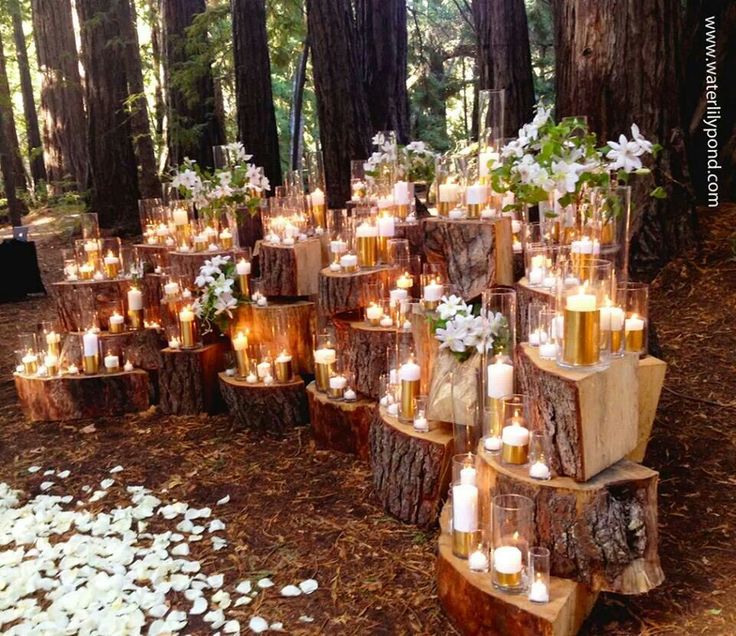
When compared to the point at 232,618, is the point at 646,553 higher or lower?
higher

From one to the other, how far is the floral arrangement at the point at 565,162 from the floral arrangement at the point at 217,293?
7.41 ft

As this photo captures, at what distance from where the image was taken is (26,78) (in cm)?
1780

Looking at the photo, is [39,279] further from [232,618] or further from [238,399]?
[232,618]

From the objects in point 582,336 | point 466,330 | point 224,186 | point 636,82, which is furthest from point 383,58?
point 582,336

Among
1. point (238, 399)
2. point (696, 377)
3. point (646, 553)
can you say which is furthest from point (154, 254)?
point (646, 553)

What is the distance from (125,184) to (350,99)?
14.7 feet

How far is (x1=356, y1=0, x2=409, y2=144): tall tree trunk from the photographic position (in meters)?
8.27

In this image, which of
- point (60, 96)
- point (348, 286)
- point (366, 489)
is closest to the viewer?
point (366, 489)

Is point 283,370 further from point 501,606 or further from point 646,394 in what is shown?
point 501,606

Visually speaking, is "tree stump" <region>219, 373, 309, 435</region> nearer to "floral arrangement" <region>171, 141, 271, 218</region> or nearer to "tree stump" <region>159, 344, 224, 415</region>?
"tree stump" <region>159, 344, 224, 415</region>

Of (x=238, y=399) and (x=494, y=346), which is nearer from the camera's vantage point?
(x=494, y=346)

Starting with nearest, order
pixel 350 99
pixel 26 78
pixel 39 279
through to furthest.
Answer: pixel 350 99, pixel 39 279, pixel 26 78

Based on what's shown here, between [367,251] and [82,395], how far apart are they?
7.84 feet

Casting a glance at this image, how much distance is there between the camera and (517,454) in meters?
2.71
